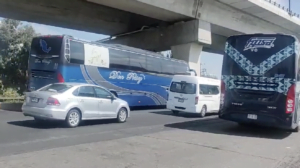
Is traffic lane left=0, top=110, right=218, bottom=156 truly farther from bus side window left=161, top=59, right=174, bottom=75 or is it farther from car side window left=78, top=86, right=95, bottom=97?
bus side window left=161, top=59, right=174, bottom=75

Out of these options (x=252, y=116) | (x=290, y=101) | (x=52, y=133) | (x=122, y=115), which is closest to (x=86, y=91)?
(x=122, y=115)

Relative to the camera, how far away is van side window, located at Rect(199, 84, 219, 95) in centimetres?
1750

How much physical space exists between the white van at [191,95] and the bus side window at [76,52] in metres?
5.12

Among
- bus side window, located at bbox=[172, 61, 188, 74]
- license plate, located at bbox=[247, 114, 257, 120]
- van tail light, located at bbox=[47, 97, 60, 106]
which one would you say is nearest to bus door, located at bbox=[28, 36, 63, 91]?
van tail light, located at bbox=[47, 97, 60, 106]

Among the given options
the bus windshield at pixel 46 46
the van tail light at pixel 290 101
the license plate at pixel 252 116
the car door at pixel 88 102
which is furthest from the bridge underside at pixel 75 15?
the van tail light at pixel 290 101

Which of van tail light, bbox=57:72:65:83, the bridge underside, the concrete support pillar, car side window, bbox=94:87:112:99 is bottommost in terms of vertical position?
car side window, bbox=94:87:112:99

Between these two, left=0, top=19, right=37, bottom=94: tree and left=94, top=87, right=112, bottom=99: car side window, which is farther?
left=0, top=19, right=37, bottom=94: tree

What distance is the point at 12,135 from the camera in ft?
29.6

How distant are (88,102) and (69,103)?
2.83ft

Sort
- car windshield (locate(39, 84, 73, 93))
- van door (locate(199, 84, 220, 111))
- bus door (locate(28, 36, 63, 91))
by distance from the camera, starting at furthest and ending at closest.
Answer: van door (locate(199, 84, 220, 111)) < bus door (locate(28, 36, 63, 91)) < car windshield (locate(39, 84, 73, 93))

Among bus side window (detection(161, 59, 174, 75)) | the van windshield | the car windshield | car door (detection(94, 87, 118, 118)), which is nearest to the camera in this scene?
the car windshield

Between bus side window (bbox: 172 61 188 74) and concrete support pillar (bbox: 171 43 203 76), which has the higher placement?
concrete support pillar (bbox: 171 43 203 76)

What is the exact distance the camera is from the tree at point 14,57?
841 inches

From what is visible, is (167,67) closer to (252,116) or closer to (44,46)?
(44,46)
